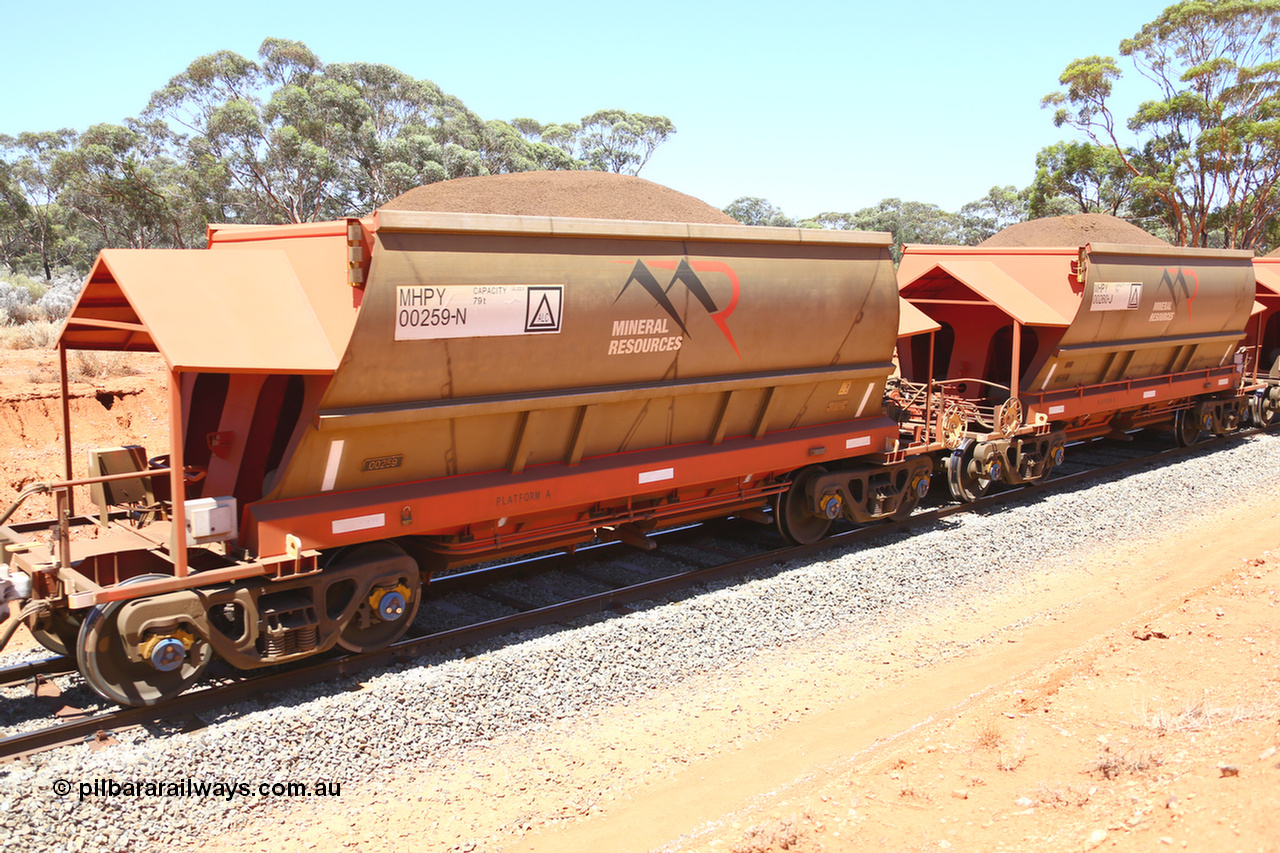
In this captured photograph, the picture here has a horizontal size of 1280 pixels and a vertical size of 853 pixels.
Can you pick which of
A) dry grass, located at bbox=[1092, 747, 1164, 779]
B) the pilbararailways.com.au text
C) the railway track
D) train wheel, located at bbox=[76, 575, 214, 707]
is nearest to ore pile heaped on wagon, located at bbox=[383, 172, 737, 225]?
the railway track

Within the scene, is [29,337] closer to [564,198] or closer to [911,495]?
[564,198]

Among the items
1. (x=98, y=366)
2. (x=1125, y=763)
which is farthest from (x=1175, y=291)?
(x=98, y=366)

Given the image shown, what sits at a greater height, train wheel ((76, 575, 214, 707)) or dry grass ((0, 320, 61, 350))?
dry grass ((0, 320, 61, 350))

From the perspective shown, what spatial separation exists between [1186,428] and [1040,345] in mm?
6757

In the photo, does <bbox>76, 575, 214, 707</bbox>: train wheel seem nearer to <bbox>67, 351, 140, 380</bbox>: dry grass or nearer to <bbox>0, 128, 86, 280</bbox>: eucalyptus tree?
<bbox>67, 351, 140, 380</bbox>: dry grass

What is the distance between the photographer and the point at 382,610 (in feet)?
23.8

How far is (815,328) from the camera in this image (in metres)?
9.76

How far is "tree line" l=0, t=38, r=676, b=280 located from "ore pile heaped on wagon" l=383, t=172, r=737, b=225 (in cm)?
2207

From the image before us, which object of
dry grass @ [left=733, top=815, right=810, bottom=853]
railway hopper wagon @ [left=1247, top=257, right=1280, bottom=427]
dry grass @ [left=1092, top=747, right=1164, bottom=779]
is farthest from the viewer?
railway hopper wagon @ [left=1247, top=257, right=1280, bottom=427]

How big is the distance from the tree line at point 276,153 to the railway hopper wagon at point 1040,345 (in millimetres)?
26319

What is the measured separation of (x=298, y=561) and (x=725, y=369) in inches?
176

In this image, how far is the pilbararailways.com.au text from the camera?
5340mm

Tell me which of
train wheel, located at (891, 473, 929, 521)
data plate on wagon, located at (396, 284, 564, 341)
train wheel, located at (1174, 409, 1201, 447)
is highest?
data plate on wagon, located at (396, 284, 564, 341)

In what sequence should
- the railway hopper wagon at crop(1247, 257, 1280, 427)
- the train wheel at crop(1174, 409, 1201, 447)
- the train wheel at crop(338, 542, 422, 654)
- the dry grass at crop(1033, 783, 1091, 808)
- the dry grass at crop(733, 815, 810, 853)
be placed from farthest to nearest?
the railway hopper wagon at crop(1247, 257, 1280, 427) → the train wheel at crop(1174, 409, 1201, 447) → the train wheel at crop(338, 542, 422, 654) → the dry grass at crop(1033, 783, 1091, 808) → the dry grass at crop(733, 815, 810, 853)
